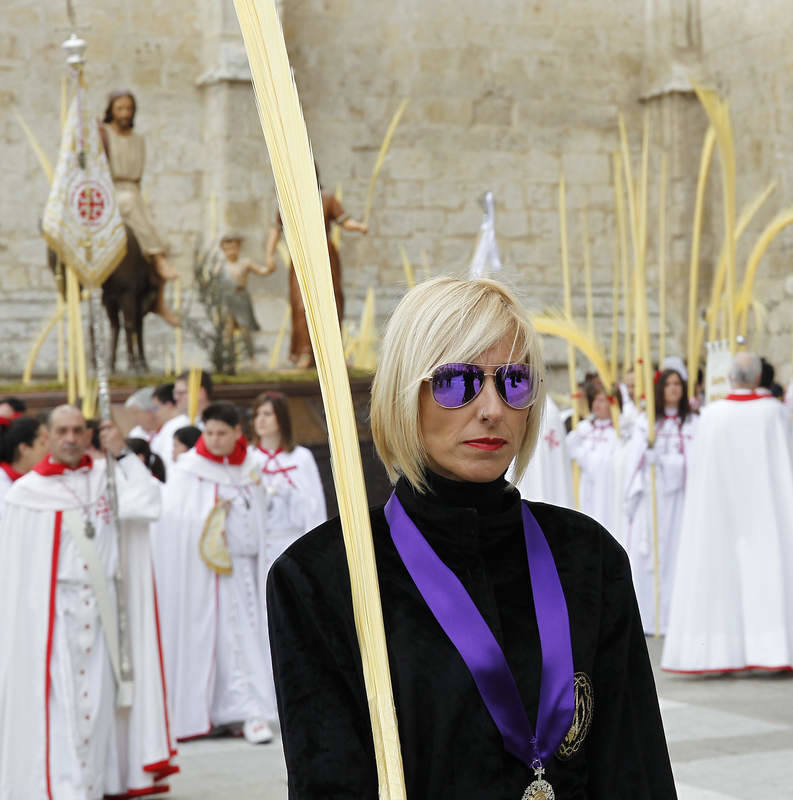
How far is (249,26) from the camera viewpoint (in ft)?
5.04

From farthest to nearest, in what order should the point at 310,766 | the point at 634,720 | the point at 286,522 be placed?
the point at 286,522 → the point at 634,720 → the point at 310,766

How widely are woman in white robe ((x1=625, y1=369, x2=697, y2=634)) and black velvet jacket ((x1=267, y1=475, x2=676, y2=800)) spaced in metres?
8.46

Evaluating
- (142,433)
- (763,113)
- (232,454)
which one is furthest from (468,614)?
(763,113)

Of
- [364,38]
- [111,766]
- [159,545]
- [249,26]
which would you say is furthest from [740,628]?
[364,38]

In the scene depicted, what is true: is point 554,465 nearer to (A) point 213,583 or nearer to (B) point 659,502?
(B) point 659,502

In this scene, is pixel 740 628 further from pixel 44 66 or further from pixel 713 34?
pixel 713 34

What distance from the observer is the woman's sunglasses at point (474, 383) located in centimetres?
198

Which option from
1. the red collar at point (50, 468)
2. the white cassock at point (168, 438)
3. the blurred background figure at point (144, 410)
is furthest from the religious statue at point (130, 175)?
the red collar at point (50, 468)

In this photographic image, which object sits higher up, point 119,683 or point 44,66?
point 44,66

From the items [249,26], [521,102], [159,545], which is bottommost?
[159,545]

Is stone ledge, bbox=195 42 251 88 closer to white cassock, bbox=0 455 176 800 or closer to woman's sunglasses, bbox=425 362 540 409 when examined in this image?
white cassock, bbox=0 455 176 800

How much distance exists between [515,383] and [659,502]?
9.24m

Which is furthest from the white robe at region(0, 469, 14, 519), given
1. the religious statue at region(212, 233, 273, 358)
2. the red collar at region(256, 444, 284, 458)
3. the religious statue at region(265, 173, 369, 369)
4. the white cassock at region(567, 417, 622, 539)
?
the religious statue at region(212, 233, 273, 358)

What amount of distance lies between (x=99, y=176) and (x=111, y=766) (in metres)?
3.07
